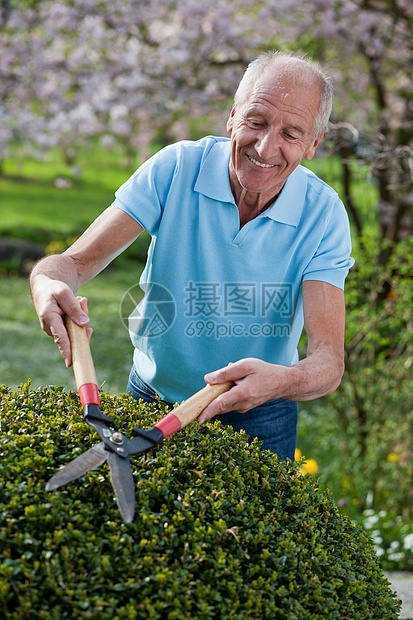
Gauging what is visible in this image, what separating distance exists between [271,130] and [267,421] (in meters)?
1.04

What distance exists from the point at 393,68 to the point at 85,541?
9425 mm

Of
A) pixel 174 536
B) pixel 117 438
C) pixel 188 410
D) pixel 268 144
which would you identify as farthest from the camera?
pixel 268 144

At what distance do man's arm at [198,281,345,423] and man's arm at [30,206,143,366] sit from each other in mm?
449

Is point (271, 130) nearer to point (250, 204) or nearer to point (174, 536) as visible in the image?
point (250, 204)

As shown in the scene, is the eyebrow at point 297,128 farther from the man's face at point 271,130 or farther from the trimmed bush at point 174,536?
the trimmed bush at point 174,536

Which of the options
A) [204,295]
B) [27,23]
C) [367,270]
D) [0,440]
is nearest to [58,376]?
[27,23]

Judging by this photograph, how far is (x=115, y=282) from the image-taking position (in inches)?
539

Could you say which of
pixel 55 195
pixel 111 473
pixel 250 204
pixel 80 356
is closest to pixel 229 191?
pixel 250 204

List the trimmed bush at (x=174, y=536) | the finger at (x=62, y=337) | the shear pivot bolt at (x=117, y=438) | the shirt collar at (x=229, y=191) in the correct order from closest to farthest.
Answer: the trimmed bush at (x=174, y=536)
the shear pivot bolt at (x=117, y=438)
the finger at (x=62, y=337)
the shirt collar at (x=229, y=191)

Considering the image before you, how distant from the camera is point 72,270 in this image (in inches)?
82.1

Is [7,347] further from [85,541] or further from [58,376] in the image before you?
→ [85,541]

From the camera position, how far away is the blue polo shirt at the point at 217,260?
226cm

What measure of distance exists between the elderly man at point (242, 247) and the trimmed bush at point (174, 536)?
49cm

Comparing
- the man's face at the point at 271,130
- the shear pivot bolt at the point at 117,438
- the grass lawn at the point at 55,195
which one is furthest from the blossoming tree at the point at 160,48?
the grass lawn at the point at 55,195
